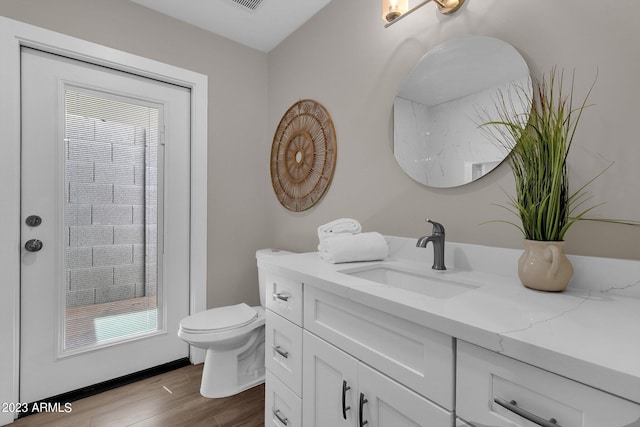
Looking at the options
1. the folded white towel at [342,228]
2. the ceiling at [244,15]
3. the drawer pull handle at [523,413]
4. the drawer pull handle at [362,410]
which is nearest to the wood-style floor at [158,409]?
the drawer pull handle at [362,410]

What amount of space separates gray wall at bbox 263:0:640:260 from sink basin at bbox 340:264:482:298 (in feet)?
0.74

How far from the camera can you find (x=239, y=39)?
2.21 meters

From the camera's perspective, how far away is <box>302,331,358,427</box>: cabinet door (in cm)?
88

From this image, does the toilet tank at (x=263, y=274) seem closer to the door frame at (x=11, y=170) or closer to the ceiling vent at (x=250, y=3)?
the door frame at (x=11, y=170)

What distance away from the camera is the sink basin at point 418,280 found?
1.01 metres

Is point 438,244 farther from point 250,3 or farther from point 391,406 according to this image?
point 250,3

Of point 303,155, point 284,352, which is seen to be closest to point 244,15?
point 303,155

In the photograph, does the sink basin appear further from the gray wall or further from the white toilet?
the white toilet

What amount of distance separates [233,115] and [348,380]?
1987 millimetres

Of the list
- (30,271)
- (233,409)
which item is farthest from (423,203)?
(30,271)

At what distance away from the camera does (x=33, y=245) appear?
1589 mm

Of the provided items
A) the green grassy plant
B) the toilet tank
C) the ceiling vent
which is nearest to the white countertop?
the green grassy plant

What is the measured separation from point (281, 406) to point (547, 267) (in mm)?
1096

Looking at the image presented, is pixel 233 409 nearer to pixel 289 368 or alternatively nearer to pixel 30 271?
pixel 289 368
